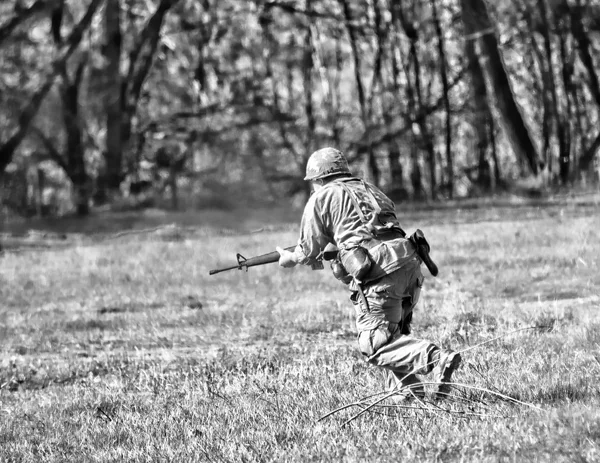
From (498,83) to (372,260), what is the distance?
19364 mm

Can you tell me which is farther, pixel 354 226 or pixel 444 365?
pixel 354 226

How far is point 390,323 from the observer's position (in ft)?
19.7

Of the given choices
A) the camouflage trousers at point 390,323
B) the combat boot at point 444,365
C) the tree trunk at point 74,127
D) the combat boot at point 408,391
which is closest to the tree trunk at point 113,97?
the tree trunk at point 74,127

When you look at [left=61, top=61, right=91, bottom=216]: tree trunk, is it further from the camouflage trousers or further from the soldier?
the camouflage trousers

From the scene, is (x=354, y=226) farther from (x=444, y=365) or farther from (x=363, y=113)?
(x=363, y=113)

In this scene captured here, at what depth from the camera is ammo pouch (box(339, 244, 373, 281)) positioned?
582 centimetres

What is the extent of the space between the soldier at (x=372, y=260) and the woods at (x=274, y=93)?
57.3ft

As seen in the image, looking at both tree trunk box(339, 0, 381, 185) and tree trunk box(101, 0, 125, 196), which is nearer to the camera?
tree trunk box(101, 0, 125, 196)

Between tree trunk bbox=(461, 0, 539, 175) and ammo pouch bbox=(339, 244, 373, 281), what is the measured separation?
19.3 m

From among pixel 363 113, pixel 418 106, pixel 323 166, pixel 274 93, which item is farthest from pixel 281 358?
pixel 274 93

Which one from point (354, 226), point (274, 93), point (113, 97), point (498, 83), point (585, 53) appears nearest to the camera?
point (354, 226)

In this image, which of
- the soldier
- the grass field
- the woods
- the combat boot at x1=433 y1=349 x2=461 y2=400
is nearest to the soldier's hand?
the soldier

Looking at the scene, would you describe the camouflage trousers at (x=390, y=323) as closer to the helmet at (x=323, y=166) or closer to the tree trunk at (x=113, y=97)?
the helmet at (x=323, y=166)

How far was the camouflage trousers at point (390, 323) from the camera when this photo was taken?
19.2ft
